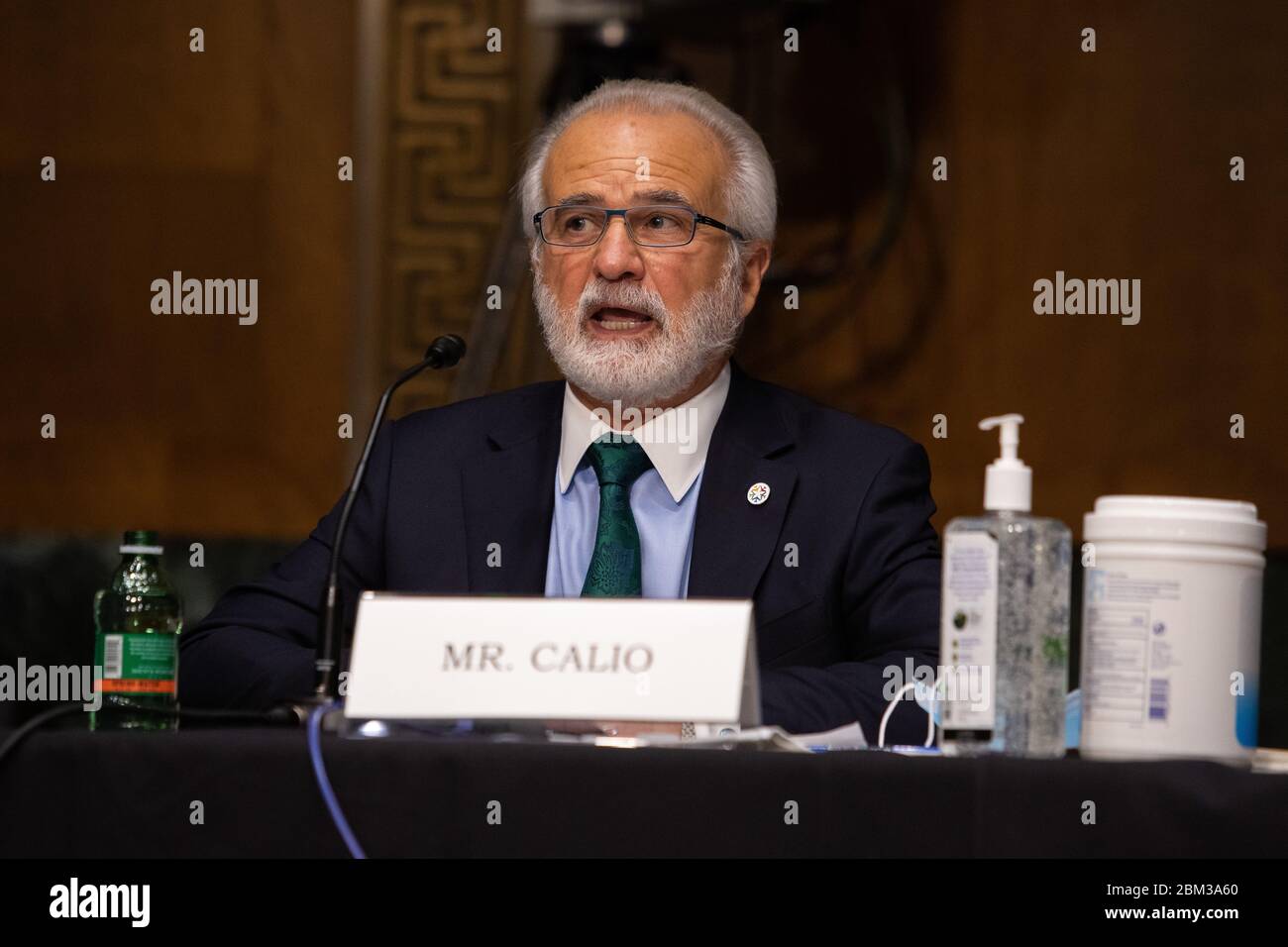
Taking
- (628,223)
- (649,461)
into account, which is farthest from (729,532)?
(628,223)

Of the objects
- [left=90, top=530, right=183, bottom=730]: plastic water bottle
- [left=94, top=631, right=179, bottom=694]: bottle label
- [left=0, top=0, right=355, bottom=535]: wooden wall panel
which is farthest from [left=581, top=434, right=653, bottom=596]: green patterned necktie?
[left=0, top=0, right=355, bottom=535]: wooden wall panel

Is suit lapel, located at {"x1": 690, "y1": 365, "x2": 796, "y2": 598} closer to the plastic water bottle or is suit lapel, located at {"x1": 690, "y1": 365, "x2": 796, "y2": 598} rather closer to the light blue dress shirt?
the light blue dress shirt

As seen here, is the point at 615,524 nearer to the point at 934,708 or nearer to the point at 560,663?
the point at 934,708

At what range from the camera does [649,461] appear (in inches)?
96.9

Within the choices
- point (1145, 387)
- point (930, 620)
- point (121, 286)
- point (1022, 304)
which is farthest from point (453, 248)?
point (930, 620)

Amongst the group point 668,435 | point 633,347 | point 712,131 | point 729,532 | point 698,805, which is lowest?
point 698,805

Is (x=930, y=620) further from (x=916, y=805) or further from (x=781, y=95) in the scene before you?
(x=781, y=95)

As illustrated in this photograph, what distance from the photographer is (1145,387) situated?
13.9ft

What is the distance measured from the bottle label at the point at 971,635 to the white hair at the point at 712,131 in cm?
134

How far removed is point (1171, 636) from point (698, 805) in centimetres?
41

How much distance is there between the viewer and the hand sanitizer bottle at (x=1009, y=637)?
1.38 metres

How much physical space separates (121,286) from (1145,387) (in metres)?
2.54

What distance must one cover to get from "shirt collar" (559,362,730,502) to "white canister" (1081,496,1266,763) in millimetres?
1087
